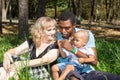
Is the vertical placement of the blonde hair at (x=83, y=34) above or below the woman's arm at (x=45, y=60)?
above

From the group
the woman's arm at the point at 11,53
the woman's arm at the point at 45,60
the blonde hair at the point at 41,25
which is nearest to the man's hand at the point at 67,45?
the woman's arm at the point at 45,60

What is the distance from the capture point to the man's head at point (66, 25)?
4.82m

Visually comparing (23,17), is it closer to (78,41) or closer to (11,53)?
(11,53)

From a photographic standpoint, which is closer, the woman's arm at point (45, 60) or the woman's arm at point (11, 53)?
the woman's arm at point (45, 60)

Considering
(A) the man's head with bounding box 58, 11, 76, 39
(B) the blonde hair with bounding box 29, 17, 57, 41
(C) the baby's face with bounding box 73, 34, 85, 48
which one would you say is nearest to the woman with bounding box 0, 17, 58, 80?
(B) the blonde hair with bounding box 29, 17, 57, 41

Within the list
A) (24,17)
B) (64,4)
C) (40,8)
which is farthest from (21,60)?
(64,4)

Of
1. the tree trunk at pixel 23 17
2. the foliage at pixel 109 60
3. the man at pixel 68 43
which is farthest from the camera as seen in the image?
the tree trunk at pixel 23 17

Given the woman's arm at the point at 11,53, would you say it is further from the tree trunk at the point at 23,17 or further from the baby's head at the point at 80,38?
the tree trunk at the point at 23,17

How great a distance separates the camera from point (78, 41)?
4.81 metres

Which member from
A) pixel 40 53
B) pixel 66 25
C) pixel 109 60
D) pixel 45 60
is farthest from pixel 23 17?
pixel 66 25

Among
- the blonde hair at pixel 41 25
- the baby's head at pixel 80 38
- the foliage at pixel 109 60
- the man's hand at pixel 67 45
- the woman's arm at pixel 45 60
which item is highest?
the blonde hair at pixel 41 25

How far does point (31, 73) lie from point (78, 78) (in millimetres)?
724

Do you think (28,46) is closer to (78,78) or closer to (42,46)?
(42,46)

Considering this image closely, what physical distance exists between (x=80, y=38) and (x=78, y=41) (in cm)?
5
